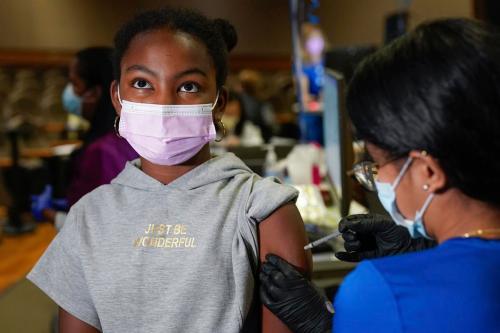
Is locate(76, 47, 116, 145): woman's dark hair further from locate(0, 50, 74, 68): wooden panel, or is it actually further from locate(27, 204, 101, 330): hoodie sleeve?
locate(0, 50, 74, 68): wooden panel

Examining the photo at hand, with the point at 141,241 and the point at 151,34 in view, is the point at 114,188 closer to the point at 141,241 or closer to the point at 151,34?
the point at 141,241

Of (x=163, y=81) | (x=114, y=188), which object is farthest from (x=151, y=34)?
(x=114, y=188)

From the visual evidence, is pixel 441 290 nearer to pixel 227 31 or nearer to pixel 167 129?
pixel 167 129

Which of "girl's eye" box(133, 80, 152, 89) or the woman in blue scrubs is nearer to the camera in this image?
the woman in blue scrubs

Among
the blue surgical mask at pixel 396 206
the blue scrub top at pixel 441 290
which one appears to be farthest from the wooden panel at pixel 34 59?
the blue scrub top at pixel 441 290

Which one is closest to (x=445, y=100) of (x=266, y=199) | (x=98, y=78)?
(x=266, y=199)

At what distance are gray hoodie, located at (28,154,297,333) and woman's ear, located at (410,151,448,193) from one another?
27cm

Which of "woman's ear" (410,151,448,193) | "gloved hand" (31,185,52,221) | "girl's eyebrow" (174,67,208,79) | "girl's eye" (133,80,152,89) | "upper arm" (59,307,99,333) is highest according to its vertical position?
"girl's eyebrow" (174,67,208,79)

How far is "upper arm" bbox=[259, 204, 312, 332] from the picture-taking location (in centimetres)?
93

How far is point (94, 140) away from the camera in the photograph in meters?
1.78

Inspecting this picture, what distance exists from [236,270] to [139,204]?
0.69 ft

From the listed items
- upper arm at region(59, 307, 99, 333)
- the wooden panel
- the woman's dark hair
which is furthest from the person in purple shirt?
the wooden panel

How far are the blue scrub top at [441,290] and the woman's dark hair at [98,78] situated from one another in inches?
50.7

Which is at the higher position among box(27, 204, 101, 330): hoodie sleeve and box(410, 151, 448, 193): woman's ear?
box(410, 151, 448, 193): woman's ear
